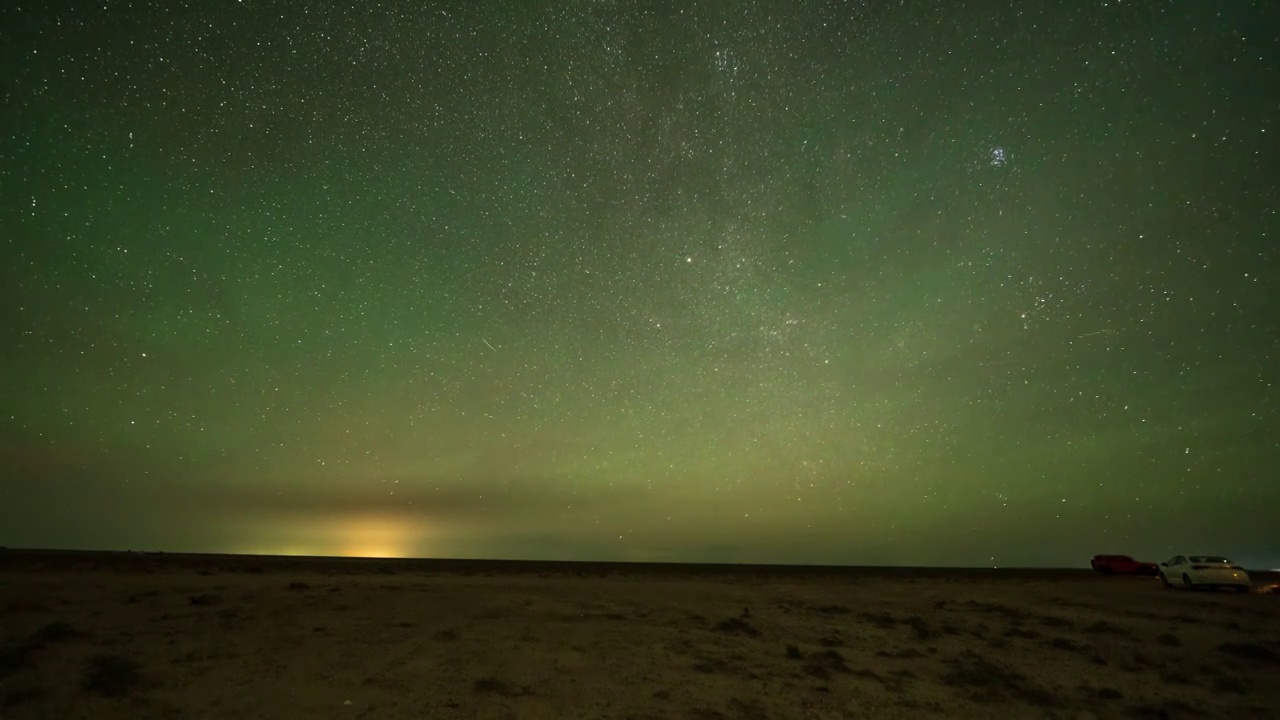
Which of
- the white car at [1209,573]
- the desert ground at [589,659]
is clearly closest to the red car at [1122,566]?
the white car at [1209,573]

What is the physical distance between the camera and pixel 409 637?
14.5m

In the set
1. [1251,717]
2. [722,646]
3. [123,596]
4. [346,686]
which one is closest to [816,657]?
[722,646]

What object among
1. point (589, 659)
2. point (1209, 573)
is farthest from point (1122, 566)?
point (589, 659)

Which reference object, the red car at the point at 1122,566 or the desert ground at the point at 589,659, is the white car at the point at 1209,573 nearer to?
the desert ground at the point at 589,659

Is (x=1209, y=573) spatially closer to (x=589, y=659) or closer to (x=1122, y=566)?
(x=1122, y=566)

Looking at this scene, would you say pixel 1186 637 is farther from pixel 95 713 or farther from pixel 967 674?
pixel 95 713

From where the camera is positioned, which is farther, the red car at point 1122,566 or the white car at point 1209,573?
the red car at point 1122,566

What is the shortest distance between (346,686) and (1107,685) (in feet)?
47.9

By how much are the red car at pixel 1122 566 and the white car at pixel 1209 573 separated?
59.6 feet

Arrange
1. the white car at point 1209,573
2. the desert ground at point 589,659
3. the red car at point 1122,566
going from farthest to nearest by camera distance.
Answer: the red car at point 1122,566
the white car at point 1209,573
the desert ground at point 589,659

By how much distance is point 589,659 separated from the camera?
1331cm

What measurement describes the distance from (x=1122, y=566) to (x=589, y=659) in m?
54.9

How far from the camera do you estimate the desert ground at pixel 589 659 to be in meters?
10.4

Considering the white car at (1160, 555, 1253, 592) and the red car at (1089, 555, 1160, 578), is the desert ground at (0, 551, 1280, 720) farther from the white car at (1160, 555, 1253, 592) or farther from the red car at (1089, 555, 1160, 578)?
the red car at (1089, 555, 1160, 578)
